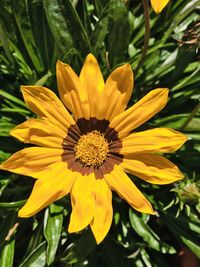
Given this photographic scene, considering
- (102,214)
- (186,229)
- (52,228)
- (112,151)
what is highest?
(112,151)

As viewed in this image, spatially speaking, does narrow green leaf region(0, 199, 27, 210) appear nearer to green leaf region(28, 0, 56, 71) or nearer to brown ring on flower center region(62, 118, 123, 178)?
brown ring on flower center region(62, 118, 123, 178)

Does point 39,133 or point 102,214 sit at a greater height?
point 39,133

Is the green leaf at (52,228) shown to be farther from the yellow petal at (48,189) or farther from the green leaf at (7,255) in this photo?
the yellow petal at (48,189)

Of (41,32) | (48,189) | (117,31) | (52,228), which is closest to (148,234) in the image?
(52,228)

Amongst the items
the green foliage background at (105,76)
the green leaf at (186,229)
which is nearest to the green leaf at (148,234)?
the green foliage background at (105,76)

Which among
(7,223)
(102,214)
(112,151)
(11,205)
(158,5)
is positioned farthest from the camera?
(7,223)

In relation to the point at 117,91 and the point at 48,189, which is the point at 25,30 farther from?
the point at 48,189

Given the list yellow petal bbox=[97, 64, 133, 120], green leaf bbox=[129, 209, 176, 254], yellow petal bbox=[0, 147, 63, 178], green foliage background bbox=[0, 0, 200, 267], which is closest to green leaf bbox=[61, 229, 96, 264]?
green foliage background bbox=[0, 0, 200, 267]

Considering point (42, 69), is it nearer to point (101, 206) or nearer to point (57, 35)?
point (57, 35)
